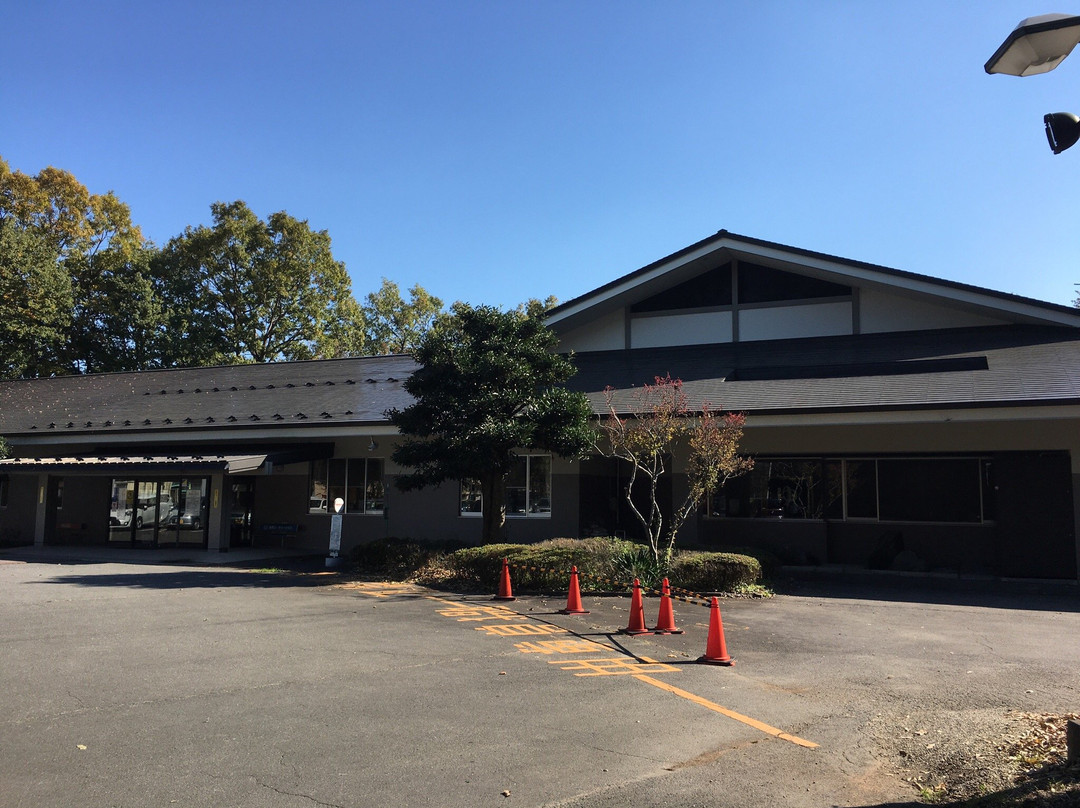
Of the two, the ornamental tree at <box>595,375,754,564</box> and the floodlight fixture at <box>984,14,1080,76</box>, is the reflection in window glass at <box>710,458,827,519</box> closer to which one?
the ornamental tree at <box>595,375,754,564</box>

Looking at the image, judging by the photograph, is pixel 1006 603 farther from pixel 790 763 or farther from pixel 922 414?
pixel 790 763

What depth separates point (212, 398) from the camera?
81.8 ft

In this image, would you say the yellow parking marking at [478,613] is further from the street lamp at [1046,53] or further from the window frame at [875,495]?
the street lamp at [1046,53]

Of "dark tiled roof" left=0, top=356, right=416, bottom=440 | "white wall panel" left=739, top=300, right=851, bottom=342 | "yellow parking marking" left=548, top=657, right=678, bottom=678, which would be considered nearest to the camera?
"yellow parking marking" left=548, top=657, right=678, bottom=678

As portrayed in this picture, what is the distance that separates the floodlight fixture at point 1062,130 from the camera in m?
5.24

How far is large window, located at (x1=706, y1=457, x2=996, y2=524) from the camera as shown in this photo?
17.4m

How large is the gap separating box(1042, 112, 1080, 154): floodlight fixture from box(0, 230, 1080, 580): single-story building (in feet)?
32.4

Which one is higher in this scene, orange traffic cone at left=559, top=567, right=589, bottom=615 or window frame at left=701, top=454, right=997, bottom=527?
window frame at left=701, top=454, right=997, bottom=527

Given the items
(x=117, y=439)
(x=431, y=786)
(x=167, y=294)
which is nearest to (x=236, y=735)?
(x=431, y=786)

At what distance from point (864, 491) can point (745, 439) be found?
292 cm

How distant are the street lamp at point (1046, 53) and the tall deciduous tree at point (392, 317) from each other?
50.1 m

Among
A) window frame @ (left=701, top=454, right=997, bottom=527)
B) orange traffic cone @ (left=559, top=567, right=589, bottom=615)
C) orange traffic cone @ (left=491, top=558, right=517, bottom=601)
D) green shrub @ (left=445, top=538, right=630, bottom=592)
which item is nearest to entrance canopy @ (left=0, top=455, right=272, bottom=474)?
green shrub @ (left=445, top=538, right=630, bottom=592)

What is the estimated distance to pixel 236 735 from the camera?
19.1 feet

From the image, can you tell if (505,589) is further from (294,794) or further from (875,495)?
(875,495)
